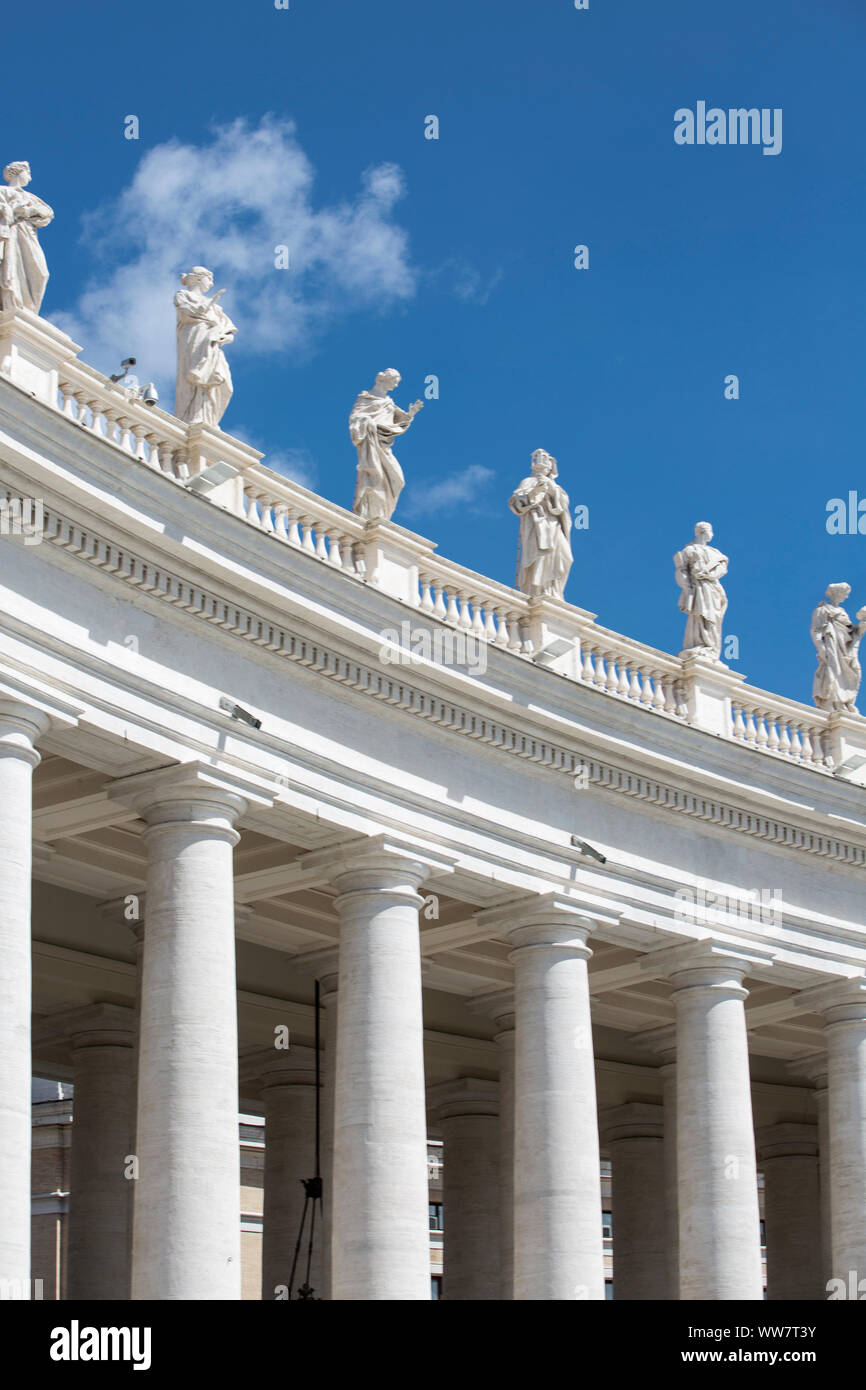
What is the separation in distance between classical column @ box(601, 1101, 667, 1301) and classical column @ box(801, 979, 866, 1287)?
1405 cm

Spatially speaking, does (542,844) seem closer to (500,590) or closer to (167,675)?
(500,590)

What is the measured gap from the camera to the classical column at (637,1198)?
90812 millimetres

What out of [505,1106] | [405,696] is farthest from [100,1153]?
[405,696]

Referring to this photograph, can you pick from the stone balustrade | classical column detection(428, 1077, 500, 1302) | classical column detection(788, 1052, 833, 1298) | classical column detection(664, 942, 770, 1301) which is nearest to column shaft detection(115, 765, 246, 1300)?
the stone balustrade

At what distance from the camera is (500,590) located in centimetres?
7331

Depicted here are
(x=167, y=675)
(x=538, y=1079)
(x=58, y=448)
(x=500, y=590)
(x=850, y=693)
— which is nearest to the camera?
(x=58, y=448)

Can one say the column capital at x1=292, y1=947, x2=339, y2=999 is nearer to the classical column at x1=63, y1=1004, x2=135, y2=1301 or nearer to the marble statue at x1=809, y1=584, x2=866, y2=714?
the classical column at x1=63, y1=1004, x2=135, y2=1301

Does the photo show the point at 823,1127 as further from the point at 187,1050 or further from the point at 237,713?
the point at 187,1050

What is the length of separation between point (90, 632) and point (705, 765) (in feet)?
91.9

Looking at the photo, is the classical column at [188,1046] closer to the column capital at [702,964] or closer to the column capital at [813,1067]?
the column capital at [702,964]

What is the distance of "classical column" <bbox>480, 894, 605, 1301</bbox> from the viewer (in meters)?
65.8

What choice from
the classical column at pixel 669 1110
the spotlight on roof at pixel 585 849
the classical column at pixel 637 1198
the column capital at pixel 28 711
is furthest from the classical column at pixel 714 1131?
the column capital at pixel 28 711
